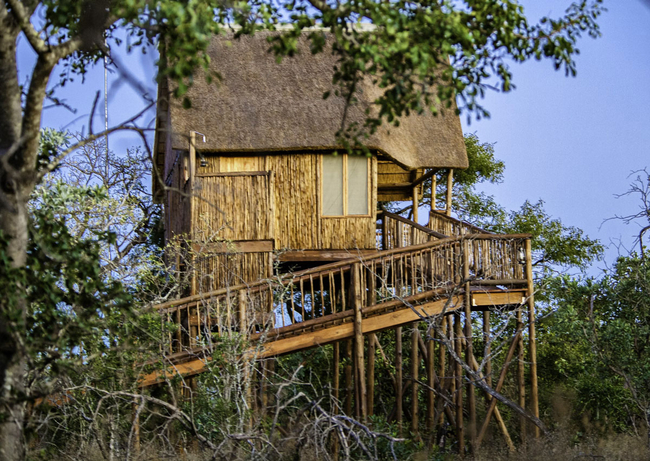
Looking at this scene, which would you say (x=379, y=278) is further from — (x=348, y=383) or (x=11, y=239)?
→ (x=11, y=239)

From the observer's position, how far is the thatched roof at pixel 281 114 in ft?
54.6

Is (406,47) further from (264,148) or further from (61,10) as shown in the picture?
(264,148)

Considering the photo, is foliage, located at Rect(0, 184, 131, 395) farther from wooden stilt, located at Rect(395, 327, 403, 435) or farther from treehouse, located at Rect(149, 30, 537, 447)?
wooden stilt, located at Rect(395, 327, 403, 435)

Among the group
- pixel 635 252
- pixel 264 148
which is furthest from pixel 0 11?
pixel 635 252

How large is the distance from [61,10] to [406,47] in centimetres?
324

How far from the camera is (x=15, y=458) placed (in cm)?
760

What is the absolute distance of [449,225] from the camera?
16.6m

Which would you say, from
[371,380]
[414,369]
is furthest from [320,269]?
[414,369]

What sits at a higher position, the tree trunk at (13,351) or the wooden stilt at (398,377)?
the tree trunk at (13,351)

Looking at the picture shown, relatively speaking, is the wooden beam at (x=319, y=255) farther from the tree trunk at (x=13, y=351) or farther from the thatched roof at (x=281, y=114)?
the tree trunk at (x=13, y=351)

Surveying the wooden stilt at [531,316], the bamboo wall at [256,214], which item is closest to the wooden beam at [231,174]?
the bamboo wall at [256,214]

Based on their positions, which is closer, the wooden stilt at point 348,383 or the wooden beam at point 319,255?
the wooden stilt at point 348,383

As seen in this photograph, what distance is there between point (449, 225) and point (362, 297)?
12.9 feet

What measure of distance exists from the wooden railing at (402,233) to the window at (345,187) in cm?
96
